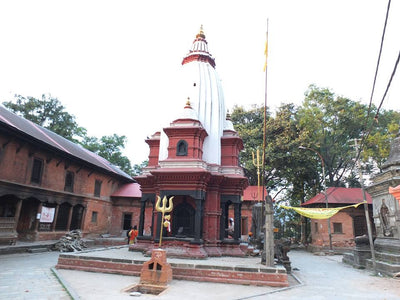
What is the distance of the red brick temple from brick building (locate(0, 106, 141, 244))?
7680mm

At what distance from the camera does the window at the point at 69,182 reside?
21.3m

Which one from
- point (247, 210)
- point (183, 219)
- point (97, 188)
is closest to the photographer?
point (183, 219)

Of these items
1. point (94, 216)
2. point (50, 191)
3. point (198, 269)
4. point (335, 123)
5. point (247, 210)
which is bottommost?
point (198, 269)

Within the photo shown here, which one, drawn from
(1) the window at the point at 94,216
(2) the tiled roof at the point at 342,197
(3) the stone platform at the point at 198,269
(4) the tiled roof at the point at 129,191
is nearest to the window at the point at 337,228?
(2) the tiled roof at the point at 342,197

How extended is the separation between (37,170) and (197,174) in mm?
12337

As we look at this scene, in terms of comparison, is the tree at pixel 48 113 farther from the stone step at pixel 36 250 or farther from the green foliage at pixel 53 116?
the stone step at pixel 36 250

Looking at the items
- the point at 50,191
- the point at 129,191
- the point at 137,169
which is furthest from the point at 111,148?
the point at 50,191

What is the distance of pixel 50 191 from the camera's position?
63.1ft

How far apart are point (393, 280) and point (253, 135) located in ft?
67.0

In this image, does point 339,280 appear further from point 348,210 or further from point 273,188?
point 273,188

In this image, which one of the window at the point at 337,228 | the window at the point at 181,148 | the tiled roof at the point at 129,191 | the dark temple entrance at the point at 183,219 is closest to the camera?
the dark temple entrance at the point at 183,219

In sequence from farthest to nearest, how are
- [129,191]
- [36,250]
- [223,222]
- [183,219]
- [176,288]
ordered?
[129,191] → [36,250] → [223,222] → [183,219] → [176,288]

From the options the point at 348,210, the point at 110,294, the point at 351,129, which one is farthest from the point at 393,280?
the point at 351,129

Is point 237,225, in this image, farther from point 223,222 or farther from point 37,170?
point 37,170
